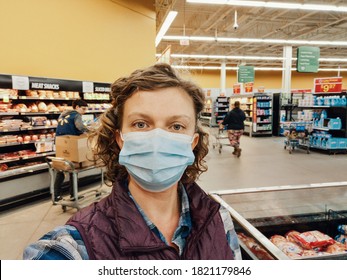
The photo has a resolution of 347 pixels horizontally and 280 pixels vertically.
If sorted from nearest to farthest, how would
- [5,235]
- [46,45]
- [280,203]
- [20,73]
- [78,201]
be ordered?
[5,235], [280,203], [78,201], [20,73], [46,45]

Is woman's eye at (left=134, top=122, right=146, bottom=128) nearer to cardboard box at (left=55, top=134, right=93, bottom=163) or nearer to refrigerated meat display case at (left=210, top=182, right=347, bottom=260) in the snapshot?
refrigerated meat display case at (left=210, top=182, right=347, bottom=260)

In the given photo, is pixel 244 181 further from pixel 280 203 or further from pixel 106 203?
pixel 106 203

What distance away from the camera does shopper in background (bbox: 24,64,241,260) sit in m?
0.94

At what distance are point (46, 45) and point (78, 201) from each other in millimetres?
3971

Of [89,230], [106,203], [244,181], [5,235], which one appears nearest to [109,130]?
[106,203]

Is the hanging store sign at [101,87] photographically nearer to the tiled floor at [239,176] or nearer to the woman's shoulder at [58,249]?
the tiled floor at [239,176]

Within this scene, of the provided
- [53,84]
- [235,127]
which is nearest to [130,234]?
[53,84]

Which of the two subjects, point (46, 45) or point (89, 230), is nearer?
point (89, 230)

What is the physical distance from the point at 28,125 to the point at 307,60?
35.9 ft

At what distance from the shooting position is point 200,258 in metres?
1.01

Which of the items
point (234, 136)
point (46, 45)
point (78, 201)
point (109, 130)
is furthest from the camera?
point (234, 136)

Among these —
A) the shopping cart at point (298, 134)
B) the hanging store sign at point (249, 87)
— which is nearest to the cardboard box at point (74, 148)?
the shopping cart at point (298, 134)

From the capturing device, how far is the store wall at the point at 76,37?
5691mm

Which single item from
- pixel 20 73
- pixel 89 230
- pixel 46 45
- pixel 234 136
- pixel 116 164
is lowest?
pixel 234 136
